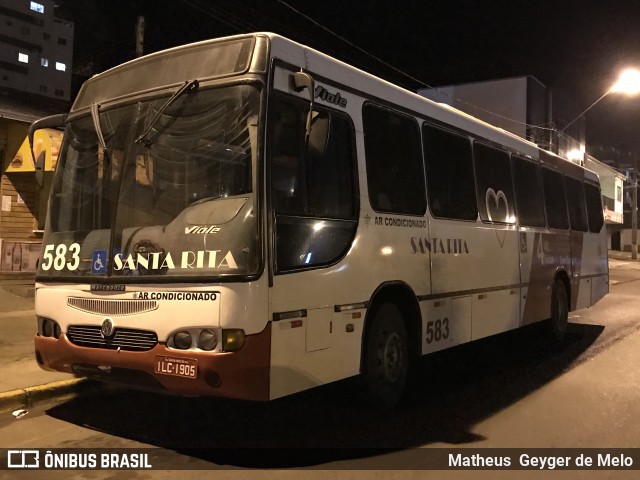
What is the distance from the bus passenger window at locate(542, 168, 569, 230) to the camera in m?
9.51

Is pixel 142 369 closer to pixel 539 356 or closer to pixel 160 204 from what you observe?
pixel 160 204

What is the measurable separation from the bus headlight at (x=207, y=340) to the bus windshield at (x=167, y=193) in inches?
16.5

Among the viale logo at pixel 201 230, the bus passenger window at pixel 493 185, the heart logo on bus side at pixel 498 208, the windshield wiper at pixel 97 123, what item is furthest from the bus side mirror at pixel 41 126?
the heart logo on bus side at pixel 498 208

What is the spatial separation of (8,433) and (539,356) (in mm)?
7129

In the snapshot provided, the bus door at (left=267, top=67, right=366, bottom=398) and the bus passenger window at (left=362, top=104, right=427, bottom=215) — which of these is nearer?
the bus door at (left=267, top=67, right=366, bottom=398)

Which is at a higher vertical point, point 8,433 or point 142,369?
point 142,369

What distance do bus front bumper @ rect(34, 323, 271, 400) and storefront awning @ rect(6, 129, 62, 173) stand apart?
7060mm

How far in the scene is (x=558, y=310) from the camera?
9.95 metres

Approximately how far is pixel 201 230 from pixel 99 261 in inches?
41.8

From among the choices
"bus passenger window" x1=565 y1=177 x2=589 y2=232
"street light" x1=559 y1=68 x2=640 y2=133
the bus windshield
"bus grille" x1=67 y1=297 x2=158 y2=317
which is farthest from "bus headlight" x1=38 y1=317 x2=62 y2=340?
"street light" x1=559 y1=68 x2=640 y2=133

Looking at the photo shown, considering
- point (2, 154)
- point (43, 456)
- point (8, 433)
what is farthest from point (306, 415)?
point (2, 154)

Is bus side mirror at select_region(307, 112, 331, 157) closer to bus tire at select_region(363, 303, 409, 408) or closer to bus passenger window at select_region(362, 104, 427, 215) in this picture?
bus passenger window at select_region(362, 104, 427, 215)

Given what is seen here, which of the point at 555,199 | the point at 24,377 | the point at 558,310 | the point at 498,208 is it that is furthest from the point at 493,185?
the point at 24,377

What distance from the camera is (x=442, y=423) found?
5.22 metres
